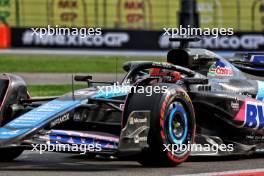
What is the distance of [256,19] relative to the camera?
32688 millimetres

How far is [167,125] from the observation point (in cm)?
745

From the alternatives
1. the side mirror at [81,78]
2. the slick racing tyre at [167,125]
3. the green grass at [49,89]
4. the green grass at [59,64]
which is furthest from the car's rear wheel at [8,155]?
the green grass at [59,64]

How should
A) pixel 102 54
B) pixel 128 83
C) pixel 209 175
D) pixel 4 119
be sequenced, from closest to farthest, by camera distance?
1. pixel 209 175
2. pixel 4 119
3. pixel 128 83
4. pixel 102 54

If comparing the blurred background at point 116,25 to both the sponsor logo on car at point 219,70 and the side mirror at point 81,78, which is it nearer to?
the sponsor logo on car at point 219,70

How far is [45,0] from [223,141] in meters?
23.7

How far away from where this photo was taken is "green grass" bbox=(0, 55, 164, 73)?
877 inches

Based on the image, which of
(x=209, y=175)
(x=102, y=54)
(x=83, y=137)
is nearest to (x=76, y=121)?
(x=83, y=137)

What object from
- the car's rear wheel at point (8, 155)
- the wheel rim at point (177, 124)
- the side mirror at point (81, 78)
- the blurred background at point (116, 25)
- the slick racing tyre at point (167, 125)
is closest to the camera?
the slick racing tyre at point (167, 125)

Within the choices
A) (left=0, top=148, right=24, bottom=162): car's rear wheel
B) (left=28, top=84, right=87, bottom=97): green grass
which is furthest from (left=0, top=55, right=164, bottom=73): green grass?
(left=0, top=148, right=24, bottom=162): car's rear wheel

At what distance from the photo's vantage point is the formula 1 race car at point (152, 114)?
718 centimetres

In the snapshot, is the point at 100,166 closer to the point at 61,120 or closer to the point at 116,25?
the point at 61,120

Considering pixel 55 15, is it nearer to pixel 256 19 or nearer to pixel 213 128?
pixel 256 19

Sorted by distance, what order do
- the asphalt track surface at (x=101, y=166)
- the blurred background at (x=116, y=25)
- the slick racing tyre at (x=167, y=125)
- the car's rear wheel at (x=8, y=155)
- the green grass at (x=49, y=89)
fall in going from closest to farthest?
the asphalt track surface at (x=101, y=166) < the slick racing tyre at (x=167, y=125) < the car's rear wheel at (x=8, y=155) < the green grass at (x=49, y=89) < the blurred background at (x=116, y=25)

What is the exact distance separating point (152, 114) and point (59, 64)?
17.5m
